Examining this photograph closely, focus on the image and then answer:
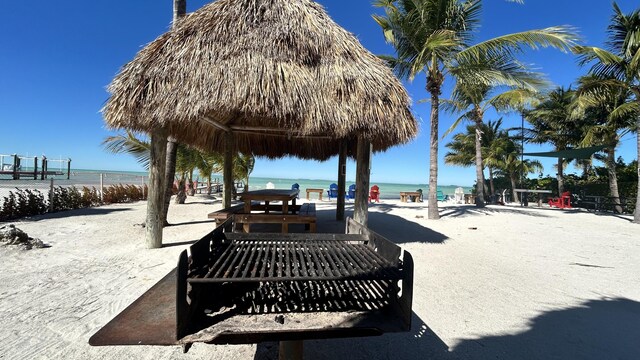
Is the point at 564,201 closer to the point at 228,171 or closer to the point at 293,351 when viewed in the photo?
the point at 228,171

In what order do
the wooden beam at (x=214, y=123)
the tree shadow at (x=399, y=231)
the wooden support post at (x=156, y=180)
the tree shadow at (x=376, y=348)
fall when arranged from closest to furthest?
the tree shadow at (x=376, y=348), the wooden support post at (x=156, y=180), the wooden beam at (x=214, y=123), the tree shadow at (x=399, y=231)

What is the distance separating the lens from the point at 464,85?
10.7 m

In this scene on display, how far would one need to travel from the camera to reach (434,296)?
3.76 metres

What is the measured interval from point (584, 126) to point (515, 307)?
1919cm

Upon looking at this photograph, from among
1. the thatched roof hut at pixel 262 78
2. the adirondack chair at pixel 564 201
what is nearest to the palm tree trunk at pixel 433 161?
the thatched roof hut at pixel 262 78

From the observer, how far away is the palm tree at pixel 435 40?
8102 millimetres

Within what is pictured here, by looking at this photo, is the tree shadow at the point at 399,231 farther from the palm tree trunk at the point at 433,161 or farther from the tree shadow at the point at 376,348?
the tree shadow at the point at 376,348

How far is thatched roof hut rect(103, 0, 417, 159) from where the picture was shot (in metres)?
4.50

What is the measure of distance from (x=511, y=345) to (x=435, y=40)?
A: 7.58m

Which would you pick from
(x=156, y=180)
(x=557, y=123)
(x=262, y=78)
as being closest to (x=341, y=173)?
(x=262, y=78)

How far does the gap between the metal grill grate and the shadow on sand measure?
91cm

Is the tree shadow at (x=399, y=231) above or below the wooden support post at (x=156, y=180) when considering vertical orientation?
below

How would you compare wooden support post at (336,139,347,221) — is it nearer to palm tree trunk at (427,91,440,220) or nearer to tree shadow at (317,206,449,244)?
tree shadow at (317,206,449,244)

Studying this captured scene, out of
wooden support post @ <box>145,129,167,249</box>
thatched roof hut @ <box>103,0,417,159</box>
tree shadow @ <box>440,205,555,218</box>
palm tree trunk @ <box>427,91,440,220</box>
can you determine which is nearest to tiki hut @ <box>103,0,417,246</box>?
thatched roof hut @ <box>103,0,417,159</box>
